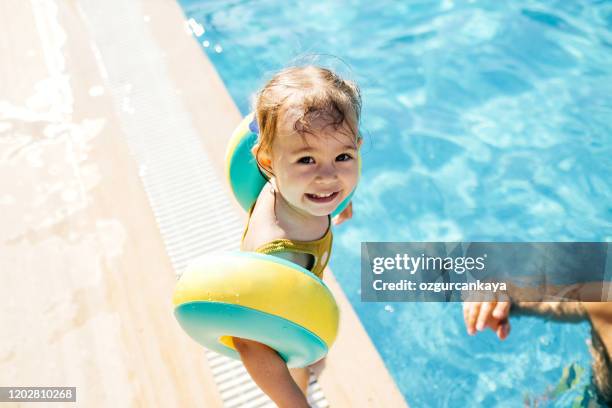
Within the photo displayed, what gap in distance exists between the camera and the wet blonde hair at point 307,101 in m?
2.62

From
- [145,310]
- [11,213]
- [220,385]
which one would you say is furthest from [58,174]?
[220,385]

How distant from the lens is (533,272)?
15.9 ft

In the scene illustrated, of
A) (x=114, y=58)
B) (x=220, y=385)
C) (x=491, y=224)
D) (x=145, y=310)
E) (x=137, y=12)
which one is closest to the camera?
(x=220, y=385)

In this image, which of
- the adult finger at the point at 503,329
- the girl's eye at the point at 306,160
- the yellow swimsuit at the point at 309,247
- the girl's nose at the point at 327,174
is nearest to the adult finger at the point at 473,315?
the adult finger at the point at 503,329

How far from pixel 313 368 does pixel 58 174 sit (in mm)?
2690

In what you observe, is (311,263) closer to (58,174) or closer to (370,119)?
(58,174)

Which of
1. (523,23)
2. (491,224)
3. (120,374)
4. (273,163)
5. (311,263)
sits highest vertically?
(273,163)

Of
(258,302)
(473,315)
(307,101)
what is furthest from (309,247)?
(473,315)

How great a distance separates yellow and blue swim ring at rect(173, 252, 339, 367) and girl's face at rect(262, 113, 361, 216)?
0.37 meters

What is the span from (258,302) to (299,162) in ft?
2.18

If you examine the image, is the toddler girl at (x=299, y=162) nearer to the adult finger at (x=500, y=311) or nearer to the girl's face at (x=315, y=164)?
the girl's face at (x=315, y=164)

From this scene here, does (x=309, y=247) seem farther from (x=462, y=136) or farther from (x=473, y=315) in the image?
(x=462, y=136)

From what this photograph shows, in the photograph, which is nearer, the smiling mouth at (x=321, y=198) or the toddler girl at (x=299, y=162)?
the toddler girl at (x=299, y=162)

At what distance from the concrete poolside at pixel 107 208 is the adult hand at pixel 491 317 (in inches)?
34.1
